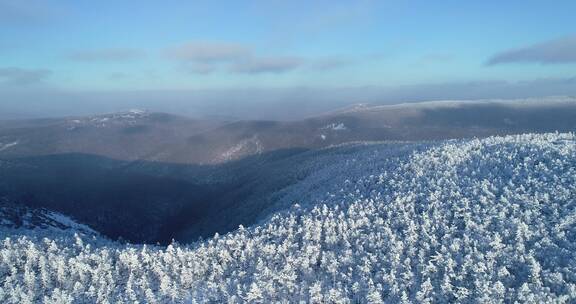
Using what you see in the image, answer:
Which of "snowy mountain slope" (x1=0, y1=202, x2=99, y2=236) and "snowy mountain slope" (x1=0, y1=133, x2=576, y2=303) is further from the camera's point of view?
"snowy mountain slope" (x1=0, y1=202, x2=99, y2=236)

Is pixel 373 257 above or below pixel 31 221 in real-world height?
above

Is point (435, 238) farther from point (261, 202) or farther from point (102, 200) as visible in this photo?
point (102, 200)

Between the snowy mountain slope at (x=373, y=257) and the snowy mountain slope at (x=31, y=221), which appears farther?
the snowy mountain slope at (x=31, y=221)

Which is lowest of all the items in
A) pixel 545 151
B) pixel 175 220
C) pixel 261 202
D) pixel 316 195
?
pixel 175 220

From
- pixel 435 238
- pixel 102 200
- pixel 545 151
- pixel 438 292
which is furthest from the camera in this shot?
pixel 102 200

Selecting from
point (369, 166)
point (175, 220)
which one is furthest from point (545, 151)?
point (175, 220)

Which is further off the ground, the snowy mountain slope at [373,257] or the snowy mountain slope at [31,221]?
the snowy mountain slope at [373,257]

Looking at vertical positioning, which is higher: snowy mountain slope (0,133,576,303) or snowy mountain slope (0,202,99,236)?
snowy mountain slope (0,133,576,303)

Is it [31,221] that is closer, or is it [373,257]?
[373,257]
